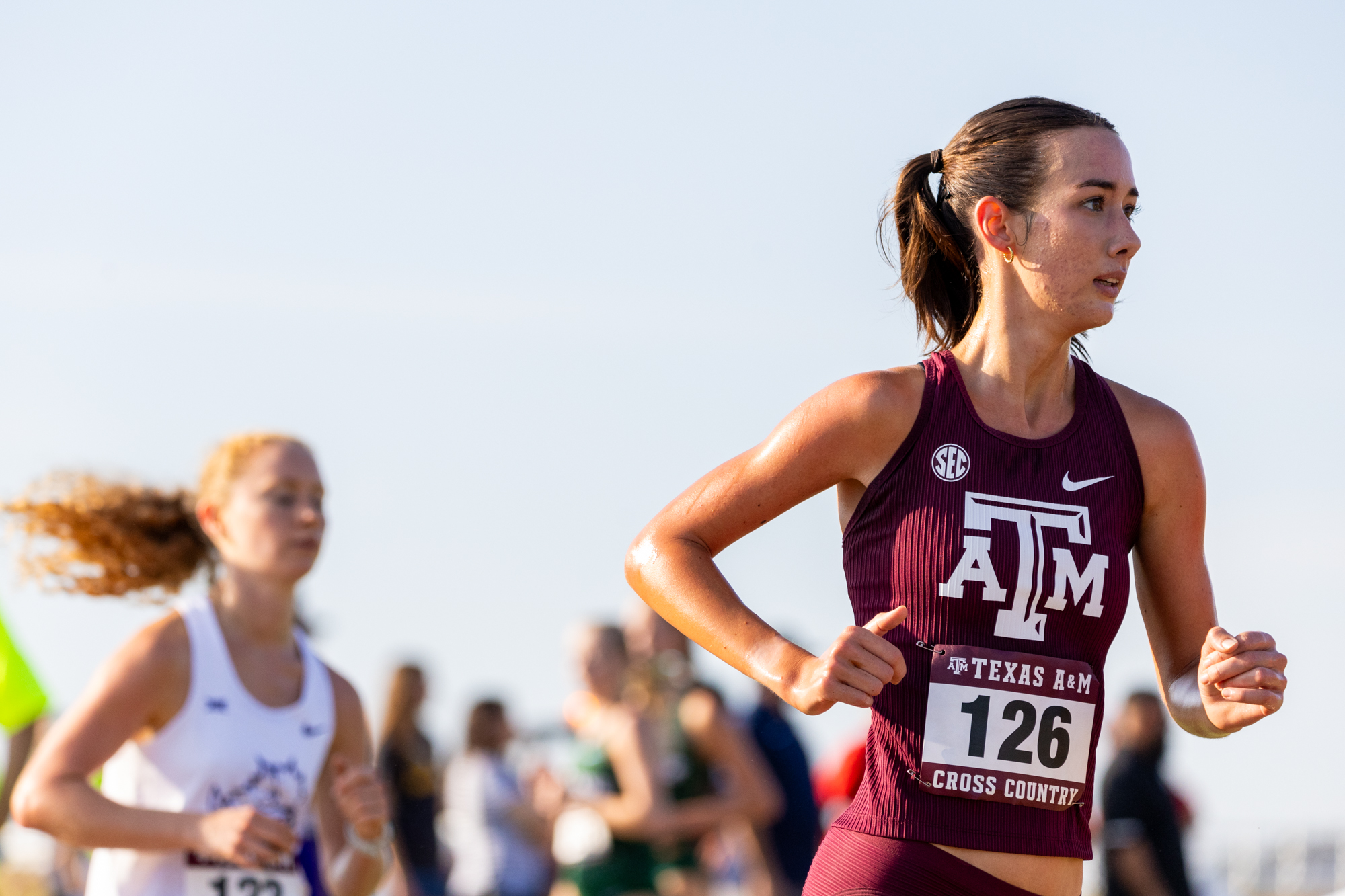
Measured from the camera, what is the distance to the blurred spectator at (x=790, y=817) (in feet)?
24.4

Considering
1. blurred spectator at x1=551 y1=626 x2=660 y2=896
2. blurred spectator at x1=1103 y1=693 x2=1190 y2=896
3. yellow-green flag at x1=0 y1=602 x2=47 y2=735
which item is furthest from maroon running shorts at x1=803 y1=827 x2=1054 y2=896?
blurred spectator at x1=1103 y1=693 x2=1190 y2=896

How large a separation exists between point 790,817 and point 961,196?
15.7ft

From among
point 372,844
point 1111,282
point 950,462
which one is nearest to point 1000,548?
point 950,462

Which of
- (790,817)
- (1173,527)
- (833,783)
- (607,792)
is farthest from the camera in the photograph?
(833,783)

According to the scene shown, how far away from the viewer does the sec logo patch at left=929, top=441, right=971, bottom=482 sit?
2920 millimetres

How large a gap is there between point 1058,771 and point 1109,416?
Answer: 653 millimetres

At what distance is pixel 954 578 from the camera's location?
9.34ft

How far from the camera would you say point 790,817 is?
747 cm

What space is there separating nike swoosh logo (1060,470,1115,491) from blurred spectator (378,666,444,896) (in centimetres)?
670

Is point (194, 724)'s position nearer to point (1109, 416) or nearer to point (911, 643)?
point (911, 643)

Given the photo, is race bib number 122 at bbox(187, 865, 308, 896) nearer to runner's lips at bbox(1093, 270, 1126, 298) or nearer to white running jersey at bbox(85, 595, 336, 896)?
white running jersey at bbox(85, 595, 336, 896)

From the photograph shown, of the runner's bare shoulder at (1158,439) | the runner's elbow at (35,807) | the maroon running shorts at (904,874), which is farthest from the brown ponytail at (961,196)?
the runner's elbow at (35,807)

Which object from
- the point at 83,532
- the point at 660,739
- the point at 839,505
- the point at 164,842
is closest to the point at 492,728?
the point at 660,739

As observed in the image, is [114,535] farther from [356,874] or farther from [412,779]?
[412,779]
